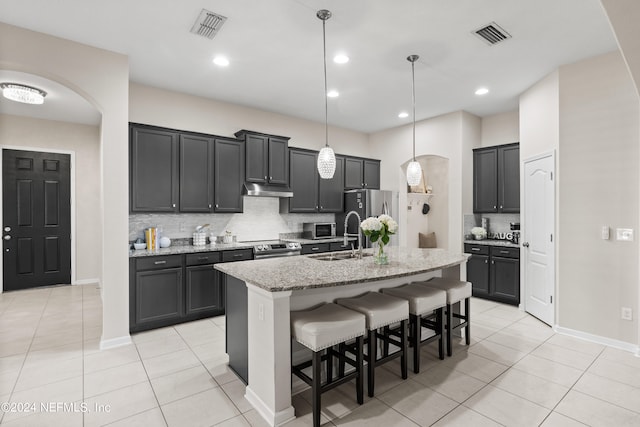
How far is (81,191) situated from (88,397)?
15.7 ft

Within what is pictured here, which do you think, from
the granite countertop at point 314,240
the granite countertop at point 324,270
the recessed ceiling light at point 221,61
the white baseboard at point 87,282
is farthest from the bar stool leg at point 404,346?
the white baseboard at point 87,282

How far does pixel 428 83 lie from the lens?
4285mm

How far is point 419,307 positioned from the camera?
2.76m

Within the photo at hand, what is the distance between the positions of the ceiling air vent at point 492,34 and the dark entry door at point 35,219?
6.71 metres

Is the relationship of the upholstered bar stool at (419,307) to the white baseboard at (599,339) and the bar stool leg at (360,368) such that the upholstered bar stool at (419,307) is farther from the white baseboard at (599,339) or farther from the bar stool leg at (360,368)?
the white baseboard at (599,339)

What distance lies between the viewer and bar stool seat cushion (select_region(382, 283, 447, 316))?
9.09 ft

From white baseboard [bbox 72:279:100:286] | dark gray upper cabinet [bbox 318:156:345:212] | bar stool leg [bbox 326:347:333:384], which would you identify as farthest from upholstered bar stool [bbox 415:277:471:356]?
white baseboard [bbox 72:279:100:286]

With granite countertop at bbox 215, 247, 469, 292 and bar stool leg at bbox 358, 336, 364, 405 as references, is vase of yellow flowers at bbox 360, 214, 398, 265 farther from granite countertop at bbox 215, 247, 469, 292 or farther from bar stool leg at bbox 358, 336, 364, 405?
bar stool leg at bbox 358, 336, 364, 405

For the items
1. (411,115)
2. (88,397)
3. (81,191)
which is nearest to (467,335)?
(88,397)

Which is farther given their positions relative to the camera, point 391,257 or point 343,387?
point 391,257

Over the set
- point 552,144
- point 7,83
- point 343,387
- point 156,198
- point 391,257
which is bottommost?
point 343,387

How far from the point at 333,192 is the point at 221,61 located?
3.00m

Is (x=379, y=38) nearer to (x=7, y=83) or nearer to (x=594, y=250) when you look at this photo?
(x=594, y=250)

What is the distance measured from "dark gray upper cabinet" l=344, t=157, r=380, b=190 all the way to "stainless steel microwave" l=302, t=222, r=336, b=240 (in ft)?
2.79
